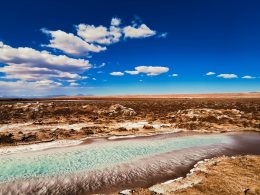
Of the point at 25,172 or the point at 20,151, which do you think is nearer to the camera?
the point at 25,172

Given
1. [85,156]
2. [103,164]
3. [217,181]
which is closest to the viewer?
[217,181]

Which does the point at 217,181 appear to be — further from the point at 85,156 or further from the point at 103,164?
the point at 85,156

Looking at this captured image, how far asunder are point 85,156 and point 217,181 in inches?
317

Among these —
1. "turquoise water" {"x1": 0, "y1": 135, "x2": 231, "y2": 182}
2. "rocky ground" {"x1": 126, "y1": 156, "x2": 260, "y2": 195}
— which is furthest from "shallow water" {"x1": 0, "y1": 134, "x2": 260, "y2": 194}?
"rocky ground" {"x1": 126, "y1": 156, "x2": 260, "y2": 195}

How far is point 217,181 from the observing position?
990 cm

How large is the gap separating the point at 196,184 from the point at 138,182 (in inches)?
96.1

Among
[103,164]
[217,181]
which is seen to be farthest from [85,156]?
[217,181]

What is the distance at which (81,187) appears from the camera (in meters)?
10.2

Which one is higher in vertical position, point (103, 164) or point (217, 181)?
point (217, 181)

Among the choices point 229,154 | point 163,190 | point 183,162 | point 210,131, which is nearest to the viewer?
point 163,190

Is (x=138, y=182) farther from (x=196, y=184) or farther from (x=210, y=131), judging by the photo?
(x=210, y=131)

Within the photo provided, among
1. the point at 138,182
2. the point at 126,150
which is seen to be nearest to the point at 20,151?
the point at 126,150

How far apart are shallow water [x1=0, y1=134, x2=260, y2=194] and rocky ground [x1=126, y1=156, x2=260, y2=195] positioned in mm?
949

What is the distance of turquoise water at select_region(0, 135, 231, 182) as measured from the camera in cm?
1245
